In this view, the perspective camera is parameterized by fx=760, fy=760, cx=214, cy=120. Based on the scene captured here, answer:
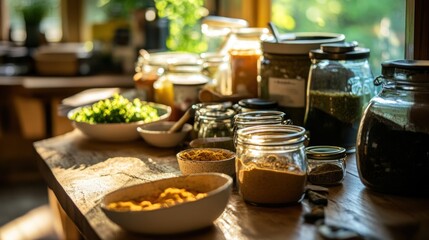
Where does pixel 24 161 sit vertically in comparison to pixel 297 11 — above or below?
below

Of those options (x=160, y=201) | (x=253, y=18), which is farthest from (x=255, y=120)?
(x=253, y=18)

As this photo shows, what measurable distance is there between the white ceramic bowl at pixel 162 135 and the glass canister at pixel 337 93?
414 millimetres

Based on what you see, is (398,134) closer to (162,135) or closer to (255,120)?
(255,120)

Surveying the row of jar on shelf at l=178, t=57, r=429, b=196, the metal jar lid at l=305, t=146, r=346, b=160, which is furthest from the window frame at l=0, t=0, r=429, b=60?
the metal jar lid at l=305, t=146, r=346, b=160

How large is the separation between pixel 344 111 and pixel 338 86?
0.07m

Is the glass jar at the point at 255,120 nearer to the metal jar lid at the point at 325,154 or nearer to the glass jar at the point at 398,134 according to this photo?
the metal jar lid at the point at 325,154

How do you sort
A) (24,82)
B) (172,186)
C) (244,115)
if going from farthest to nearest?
(24,82)
(244,115)
(172,186)

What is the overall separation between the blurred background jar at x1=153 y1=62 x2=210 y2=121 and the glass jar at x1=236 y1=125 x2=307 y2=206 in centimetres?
85

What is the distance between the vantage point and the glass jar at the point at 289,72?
2.15 meters

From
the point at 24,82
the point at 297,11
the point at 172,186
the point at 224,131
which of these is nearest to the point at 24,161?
the point at 24,82

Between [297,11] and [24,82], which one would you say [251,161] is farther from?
[24,82]

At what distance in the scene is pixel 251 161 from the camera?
5.28 ft

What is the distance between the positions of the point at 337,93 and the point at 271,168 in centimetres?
50

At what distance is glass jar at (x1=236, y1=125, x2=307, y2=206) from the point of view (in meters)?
1.57
